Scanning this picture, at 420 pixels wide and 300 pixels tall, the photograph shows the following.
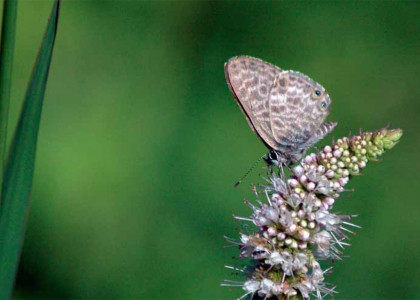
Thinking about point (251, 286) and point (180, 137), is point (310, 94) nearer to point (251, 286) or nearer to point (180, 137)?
point (251, 286)

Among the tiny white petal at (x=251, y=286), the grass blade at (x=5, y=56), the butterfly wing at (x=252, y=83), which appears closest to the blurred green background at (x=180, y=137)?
the butterfly wing at (x=252, y=83)

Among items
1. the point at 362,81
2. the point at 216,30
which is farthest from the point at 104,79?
the point at 362,81

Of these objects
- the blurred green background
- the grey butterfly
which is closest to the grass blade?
the grey butterfly

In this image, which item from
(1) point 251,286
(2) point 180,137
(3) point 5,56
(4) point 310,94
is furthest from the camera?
(2) point 180,137

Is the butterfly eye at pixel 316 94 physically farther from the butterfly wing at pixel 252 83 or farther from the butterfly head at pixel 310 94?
the butterfly wing at pixel 252 83

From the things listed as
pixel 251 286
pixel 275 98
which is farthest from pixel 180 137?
pixel 251 286
